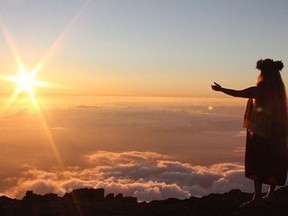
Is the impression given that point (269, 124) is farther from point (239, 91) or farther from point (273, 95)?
point (239, 91)

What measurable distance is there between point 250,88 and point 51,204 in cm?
572

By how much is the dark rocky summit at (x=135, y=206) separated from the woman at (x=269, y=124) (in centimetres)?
58

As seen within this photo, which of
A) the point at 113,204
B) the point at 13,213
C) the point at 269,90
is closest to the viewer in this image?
the point at 269,90

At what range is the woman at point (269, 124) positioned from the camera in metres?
8.66

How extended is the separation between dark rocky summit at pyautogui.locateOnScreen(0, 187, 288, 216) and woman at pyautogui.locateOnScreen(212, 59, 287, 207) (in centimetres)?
58

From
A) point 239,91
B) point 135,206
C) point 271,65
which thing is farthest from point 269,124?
point 135,206

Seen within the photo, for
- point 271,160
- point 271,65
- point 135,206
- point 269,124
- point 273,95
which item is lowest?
point 135,206

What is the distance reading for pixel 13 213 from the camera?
30.7ft

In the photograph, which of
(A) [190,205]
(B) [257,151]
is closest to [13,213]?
(A) [190,205]

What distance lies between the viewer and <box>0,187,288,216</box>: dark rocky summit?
879cm

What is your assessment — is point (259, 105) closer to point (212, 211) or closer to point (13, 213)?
point (212, 211)

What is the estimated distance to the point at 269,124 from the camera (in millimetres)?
8711

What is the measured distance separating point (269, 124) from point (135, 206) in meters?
3.81

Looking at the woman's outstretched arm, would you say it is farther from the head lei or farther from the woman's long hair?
the head lei
